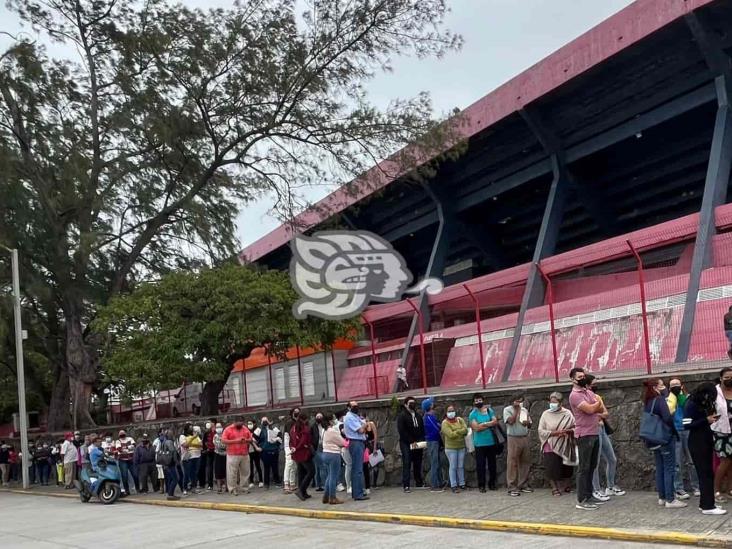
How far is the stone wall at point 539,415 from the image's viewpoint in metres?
11.1

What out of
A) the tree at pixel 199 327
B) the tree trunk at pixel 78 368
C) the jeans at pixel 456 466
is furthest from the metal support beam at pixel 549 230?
the tree trunk at pixel 78 368

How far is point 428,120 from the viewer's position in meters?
22.9

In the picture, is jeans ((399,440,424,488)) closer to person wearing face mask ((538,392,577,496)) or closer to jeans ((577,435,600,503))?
person wearing face mask ((538,392,577,496))

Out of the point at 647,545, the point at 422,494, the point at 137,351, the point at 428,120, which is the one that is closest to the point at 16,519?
the point at 137,351

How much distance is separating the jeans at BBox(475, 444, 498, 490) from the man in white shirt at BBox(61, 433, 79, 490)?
15.6 m

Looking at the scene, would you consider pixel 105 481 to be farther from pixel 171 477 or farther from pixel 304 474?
pixel 304 474

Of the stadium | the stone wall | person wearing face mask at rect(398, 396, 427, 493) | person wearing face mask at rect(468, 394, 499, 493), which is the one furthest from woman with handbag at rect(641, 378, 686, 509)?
person wearing face mask at rect(398, 396, 427, 493)

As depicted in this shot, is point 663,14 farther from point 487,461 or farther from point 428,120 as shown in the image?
point 487,461

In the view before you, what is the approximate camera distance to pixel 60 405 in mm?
33094

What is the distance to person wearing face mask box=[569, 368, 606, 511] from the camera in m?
9.99

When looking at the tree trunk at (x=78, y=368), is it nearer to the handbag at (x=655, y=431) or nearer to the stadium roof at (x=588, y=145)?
the stadium roof at (x=588, y=145)

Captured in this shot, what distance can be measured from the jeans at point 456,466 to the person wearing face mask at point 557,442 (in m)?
1.98

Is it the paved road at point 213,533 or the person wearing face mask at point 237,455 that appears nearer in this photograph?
the paved road at point 213,533

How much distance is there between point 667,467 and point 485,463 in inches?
153
